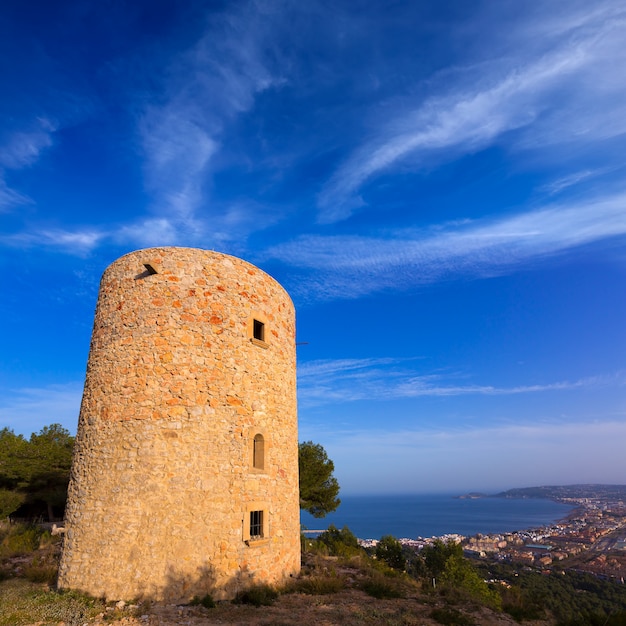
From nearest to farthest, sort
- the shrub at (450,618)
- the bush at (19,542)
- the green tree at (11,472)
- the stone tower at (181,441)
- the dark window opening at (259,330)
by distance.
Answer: the shrub at (450,618) → the stone tower at (181,441) → the dark window opening at (259,330) → the bush at (19,542) → the green tree at (11,472)

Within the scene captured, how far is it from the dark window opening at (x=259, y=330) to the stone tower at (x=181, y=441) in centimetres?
6

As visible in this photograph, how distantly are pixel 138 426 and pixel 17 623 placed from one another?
3.90 m

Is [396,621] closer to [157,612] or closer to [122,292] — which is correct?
[157,612]

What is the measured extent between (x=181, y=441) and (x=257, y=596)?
3.83 meters

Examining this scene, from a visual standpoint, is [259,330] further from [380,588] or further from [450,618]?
[450,618]

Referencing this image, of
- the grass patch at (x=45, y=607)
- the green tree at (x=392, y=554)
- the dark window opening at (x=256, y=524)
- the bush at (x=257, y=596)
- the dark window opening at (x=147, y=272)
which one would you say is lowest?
the green tree at (x=392, y=554)

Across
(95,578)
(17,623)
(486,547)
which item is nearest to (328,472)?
(95,578)

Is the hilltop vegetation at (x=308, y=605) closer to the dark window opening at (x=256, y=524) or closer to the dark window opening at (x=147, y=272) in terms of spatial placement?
the dark window opening at (x=256, y=524)

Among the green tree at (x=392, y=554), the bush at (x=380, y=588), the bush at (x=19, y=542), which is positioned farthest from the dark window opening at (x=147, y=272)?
the green tree at (x=392, y=554)

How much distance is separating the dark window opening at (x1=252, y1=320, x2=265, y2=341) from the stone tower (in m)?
0.06

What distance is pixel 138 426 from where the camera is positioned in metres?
9.48

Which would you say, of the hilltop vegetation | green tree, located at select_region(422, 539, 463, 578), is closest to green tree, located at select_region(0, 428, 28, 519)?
the hilltop vegetation

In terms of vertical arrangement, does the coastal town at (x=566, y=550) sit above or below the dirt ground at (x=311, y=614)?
below

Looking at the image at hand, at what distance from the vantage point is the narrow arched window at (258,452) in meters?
10.5
